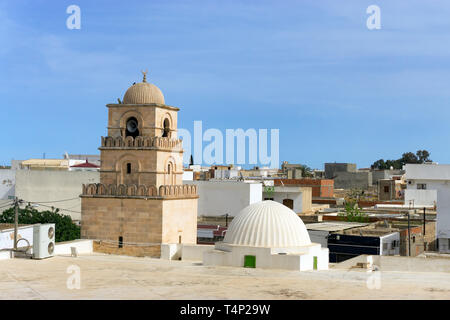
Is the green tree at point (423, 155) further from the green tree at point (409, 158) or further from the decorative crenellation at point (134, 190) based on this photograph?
the decorative crenellation at point (134, 190)

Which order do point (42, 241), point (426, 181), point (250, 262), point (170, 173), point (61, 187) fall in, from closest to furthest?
point (250, 262) < point (42, 241) < point (170, 173) < point (61, 187) < point (426, 181)

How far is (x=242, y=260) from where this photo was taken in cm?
2805

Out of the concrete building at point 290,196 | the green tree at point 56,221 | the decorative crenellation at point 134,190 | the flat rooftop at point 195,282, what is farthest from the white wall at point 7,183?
the flat rooftop at point 195,282

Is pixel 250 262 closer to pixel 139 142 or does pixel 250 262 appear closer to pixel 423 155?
pixel 139 142

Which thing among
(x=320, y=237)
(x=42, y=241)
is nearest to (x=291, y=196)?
(x=320, y=237)

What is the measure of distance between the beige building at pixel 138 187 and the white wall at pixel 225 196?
2452 cm

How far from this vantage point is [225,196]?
203 feet

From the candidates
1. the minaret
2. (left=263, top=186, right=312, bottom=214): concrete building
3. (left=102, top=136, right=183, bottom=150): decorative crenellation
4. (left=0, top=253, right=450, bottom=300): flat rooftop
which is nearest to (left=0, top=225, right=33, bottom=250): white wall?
the minaret

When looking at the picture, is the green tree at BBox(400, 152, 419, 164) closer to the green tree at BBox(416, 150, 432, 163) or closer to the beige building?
the green tree at BBox(416, 150, 432, 163)

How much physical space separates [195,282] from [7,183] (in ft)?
175

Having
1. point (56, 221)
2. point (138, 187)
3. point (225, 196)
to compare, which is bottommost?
point (56, 221)

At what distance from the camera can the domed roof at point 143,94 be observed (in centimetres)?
3581
